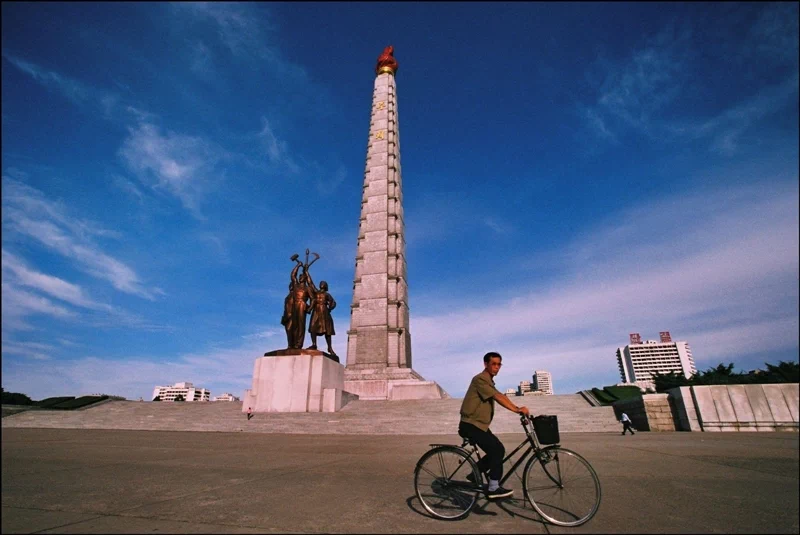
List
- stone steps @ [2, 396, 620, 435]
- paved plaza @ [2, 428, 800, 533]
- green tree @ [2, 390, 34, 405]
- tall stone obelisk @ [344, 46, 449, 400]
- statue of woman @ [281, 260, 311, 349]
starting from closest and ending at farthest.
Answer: paved plaza @ [2, 428, 800, 533]
stone steps @ [2, 396, 620, 435]
statue of woman @ [281, 260, 311, 349]
green tree @ [2, 390, 34, 405]
tall stone obelisk @ [344, 46, 449, 400]

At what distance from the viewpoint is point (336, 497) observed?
3857 mm

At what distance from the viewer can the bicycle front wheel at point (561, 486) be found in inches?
129

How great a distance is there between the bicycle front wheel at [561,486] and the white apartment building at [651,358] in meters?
169

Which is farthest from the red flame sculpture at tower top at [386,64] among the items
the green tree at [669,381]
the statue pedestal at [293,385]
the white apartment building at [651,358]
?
the white apartment building at [651,358]

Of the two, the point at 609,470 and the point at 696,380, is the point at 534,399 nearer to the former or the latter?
the point at 696,380

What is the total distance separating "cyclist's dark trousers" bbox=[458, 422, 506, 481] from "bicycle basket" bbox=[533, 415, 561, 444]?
0.37 m

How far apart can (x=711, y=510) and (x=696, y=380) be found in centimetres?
1266

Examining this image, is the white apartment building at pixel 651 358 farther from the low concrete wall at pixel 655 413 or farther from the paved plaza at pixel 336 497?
the paved plaza at pixel 336 497

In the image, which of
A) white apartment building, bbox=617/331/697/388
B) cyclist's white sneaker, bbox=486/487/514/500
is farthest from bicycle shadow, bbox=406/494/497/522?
white apartment building, bbox=617/331/697/388

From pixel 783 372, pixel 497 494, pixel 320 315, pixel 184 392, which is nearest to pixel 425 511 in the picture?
pixel 497 494

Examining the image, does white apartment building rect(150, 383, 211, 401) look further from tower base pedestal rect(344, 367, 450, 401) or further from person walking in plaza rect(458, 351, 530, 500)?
person walking in plaza rect(458, 351, 530, 500)

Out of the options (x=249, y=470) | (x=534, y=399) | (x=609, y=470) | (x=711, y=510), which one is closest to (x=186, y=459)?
(x=249, y=470)

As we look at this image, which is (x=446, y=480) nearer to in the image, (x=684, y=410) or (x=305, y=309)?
(x=684, y=410)

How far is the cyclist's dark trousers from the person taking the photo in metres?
3.51
